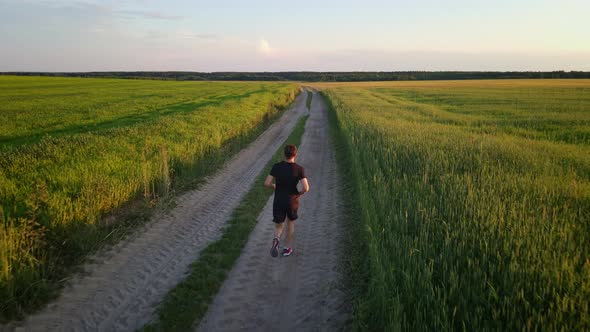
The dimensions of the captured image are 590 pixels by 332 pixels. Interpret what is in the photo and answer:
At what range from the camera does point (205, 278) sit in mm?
5043

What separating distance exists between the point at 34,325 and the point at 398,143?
9343mm

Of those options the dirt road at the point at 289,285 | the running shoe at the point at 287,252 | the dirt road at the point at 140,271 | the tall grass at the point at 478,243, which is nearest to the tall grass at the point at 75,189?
the dirt road at the point at 140,271

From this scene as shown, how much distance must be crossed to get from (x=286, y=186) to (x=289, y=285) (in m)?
1.55

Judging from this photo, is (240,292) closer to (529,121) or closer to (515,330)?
(515,330)

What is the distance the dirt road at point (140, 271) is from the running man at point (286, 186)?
1467mm

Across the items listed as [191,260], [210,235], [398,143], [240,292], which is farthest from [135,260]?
[398,143]

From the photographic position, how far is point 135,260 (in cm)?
562

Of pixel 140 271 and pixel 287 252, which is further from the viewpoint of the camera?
pixel 287 252

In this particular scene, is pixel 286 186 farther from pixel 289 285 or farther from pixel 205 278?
pixel 205 278

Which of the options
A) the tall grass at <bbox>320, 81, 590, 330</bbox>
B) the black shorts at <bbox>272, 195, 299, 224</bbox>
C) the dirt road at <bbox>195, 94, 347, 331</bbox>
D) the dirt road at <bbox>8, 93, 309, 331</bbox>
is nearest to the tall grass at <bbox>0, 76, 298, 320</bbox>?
the dirt road at <bbox>8, 93, 309, 331</bbox>

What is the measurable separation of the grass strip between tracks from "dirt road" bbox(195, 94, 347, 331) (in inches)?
5.4

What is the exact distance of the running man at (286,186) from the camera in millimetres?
5652

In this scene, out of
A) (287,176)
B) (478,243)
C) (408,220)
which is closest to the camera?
(478,243)

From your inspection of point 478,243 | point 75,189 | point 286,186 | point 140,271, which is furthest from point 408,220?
point 75,189
